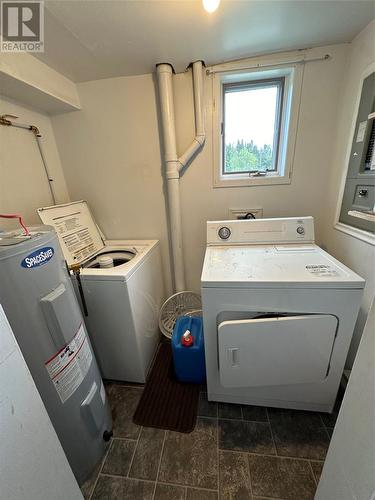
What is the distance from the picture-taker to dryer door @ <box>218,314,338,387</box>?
1.03 m

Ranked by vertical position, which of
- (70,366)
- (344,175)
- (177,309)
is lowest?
(177,309)

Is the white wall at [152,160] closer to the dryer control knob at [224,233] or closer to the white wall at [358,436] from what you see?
the dryer control knob at [224,233]

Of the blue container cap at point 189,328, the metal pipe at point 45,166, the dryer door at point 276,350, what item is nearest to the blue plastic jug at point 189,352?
the blue container cap at point 189,328

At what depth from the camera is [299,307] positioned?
3.37ft

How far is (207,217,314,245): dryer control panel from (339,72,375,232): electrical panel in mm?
286

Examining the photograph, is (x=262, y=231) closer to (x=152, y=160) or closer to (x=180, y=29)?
(x=152, y=160)

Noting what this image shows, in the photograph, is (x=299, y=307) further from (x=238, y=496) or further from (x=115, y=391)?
(x=115, y=391)

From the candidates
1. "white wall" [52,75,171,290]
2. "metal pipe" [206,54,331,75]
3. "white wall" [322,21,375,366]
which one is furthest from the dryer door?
"metal pipe" [206,54,331,75]

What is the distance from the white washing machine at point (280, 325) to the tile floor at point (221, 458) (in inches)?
4.7

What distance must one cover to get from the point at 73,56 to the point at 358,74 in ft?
6.10

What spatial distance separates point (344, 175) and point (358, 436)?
1.50 m

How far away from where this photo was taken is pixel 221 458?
1.13 meters

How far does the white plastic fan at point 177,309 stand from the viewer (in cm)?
194

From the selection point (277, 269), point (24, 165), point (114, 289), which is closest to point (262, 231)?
point (277, 269)
